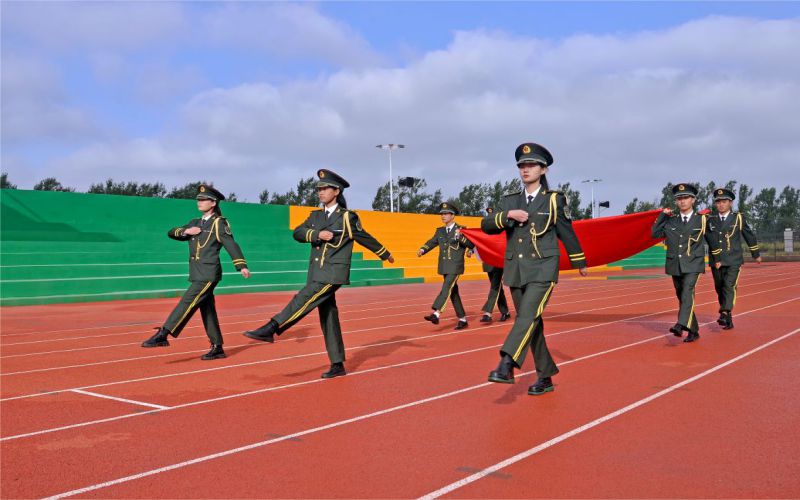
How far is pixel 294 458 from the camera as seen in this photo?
14.8 feet

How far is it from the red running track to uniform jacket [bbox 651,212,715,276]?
1.03 metres

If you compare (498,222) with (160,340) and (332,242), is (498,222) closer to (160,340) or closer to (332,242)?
(332,242)

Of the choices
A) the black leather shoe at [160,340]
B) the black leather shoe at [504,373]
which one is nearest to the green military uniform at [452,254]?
the black leather shoe at [160,340]

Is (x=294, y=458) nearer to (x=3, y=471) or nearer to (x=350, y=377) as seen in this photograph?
(x=3, y=471)

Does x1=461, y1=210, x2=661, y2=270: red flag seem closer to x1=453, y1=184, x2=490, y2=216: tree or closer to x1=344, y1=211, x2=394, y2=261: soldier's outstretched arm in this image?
x1=344, y1=211, x2=394, y2=261: soldier's outstretched arm

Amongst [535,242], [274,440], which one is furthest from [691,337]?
[274,440]

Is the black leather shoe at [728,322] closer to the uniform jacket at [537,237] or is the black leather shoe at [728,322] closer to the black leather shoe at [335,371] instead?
the uniform jacket at [537,237]

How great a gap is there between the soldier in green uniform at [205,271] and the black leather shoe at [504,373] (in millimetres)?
4177

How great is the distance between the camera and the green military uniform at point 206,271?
8891 mm

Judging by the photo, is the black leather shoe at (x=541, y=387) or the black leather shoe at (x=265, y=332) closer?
the black leather shoe at (x=541, y=387)

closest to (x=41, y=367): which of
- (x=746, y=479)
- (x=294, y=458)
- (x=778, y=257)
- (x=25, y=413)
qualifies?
(x=25, y=413)

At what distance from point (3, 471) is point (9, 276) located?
18205mm

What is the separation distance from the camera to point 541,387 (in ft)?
Result: 20.8

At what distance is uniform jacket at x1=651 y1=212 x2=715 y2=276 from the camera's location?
381 inches
